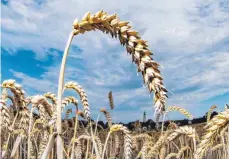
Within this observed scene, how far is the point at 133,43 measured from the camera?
1515 mm

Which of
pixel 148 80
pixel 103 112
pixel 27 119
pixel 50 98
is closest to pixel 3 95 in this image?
A: pixel 27 119

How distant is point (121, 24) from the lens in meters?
1.59

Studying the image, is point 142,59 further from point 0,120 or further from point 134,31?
point 0,120

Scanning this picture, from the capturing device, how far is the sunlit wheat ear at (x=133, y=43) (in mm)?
1357

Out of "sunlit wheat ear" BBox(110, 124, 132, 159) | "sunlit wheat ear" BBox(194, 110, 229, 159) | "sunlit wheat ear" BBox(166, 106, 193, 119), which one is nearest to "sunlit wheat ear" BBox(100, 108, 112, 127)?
"sunlit wheat ear" BBox(166, 106, 193, 119)

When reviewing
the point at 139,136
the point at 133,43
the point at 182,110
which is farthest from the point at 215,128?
the point at 139,136

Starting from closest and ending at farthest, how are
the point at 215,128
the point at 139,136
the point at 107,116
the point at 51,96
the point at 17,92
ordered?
the point at 17,92 < the point at 215,128 < the point at 51,96 < the point at 107,116 < the point at 139,136

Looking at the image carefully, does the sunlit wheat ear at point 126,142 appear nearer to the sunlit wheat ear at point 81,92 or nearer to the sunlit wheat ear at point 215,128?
the sunlit wheat ear at point 81,92

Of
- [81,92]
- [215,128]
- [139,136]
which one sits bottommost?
[215,128]

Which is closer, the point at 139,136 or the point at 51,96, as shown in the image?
the point at 51,96

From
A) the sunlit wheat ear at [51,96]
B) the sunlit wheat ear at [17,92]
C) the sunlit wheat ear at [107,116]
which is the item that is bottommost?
the sunlit wheat ear at [17,92]

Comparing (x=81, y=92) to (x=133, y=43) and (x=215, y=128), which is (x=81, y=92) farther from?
(x=133, y=43)

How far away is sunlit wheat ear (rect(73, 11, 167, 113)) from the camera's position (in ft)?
4.45

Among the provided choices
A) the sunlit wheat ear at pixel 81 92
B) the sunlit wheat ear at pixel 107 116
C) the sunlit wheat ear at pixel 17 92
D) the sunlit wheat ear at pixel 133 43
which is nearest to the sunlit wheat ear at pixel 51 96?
the sunlit wheat ear at pixel 81 92
